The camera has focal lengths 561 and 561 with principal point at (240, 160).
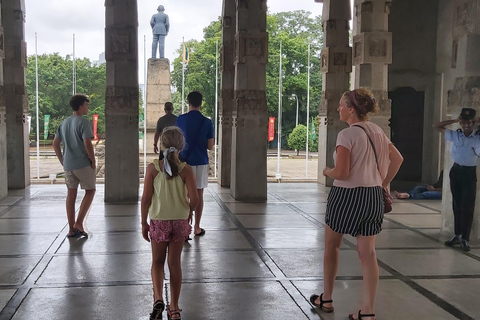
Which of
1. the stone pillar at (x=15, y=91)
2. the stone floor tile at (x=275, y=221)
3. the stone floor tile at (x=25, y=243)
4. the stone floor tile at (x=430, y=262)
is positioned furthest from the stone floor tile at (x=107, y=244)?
the stone pillar at (x=15, y=91)

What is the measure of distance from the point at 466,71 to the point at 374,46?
365 cm

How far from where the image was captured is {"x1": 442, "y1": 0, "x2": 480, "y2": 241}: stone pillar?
25.7 feet

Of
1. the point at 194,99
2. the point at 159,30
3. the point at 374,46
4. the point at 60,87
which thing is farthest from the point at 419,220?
the point at 60,87

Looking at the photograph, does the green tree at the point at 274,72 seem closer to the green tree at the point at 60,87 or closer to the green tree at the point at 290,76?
the green tree at the point at 290,76

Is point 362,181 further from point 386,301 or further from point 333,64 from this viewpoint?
point 333,64

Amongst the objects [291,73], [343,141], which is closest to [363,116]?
[343,141]

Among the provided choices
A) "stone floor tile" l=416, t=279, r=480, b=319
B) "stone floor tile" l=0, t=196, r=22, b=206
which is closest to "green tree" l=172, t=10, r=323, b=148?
"stone floor tile" l=0, t=196, r=22, b=206

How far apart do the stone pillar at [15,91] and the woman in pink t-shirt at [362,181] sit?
1092 centimetres

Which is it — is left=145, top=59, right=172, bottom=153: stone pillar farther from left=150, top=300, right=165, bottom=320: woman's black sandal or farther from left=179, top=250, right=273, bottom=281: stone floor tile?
left=150, top=300, right=165, bottom=320: woman's black sandal

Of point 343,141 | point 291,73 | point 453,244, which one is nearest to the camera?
point 343,141

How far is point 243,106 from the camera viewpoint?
1187cm

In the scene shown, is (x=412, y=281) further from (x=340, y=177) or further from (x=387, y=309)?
(x=340, y=177)

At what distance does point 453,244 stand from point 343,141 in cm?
402

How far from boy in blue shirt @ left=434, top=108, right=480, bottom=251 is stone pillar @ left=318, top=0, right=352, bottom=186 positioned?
6473mm
